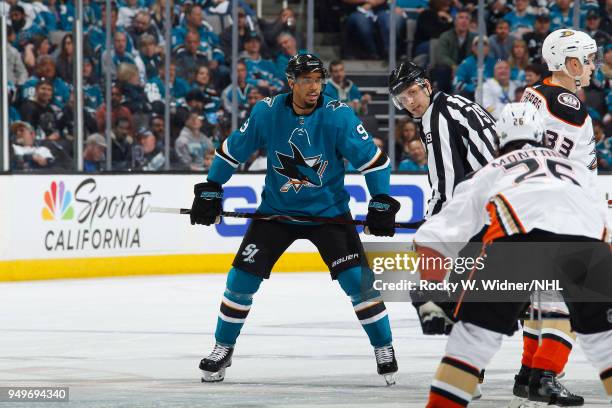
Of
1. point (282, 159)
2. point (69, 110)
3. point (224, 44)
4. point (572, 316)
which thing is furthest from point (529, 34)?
point (572, 316)

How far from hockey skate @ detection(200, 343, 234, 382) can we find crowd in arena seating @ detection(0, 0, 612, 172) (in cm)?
527

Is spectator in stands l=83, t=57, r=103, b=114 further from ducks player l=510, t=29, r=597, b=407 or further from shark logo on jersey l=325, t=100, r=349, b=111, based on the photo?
ducks player l=510, t=29, r=597, b=407

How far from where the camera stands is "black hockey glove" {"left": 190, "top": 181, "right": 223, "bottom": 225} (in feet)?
18.5

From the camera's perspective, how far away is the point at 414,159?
37.1 feet

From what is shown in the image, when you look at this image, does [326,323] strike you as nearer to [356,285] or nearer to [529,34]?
[356,285]

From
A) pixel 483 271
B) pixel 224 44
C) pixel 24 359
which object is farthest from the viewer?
pixel 224 44

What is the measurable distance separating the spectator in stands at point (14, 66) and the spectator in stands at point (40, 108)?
0.15 m

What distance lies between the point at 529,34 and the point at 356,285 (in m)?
7.13

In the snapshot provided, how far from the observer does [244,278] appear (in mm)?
5605

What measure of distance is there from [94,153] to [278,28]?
2170mm

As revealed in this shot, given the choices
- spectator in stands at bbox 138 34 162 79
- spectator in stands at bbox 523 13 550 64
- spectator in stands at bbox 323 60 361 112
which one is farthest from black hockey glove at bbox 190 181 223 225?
spectator in stands at bbox 523 13 550 64

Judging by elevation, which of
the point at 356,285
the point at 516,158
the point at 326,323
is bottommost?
the point at 326,323

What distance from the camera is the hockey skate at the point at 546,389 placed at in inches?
→ 184

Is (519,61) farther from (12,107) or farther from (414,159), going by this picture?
(12,107)
